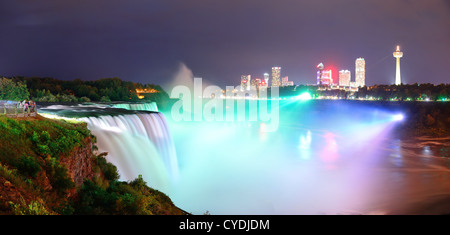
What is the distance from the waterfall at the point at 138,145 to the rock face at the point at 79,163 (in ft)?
9.74

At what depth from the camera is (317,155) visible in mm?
41406

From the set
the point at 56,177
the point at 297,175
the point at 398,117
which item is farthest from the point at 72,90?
the point at 398,117

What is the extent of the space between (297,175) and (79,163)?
889 inches

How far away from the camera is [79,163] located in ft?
34.5

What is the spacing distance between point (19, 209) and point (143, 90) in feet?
291

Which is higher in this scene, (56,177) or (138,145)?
(56,177)

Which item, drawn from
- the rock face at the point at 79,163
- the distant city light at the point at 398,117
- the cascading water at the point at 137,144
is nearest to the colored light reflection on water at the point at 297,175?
the cascading water at the point at 137,144

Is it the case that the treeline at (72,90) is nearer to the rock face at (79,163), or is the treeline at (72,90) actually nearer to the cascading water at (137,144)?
the cascading water at (137,144)

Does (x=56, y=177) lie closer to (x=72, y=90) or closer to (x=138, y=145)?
(x=138, y=145)

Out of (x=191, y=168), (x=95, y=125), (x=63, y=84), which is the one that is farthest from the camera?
(x=63, y=84)

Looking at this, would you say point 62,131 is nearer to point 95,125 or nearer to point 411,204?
point 95,125
